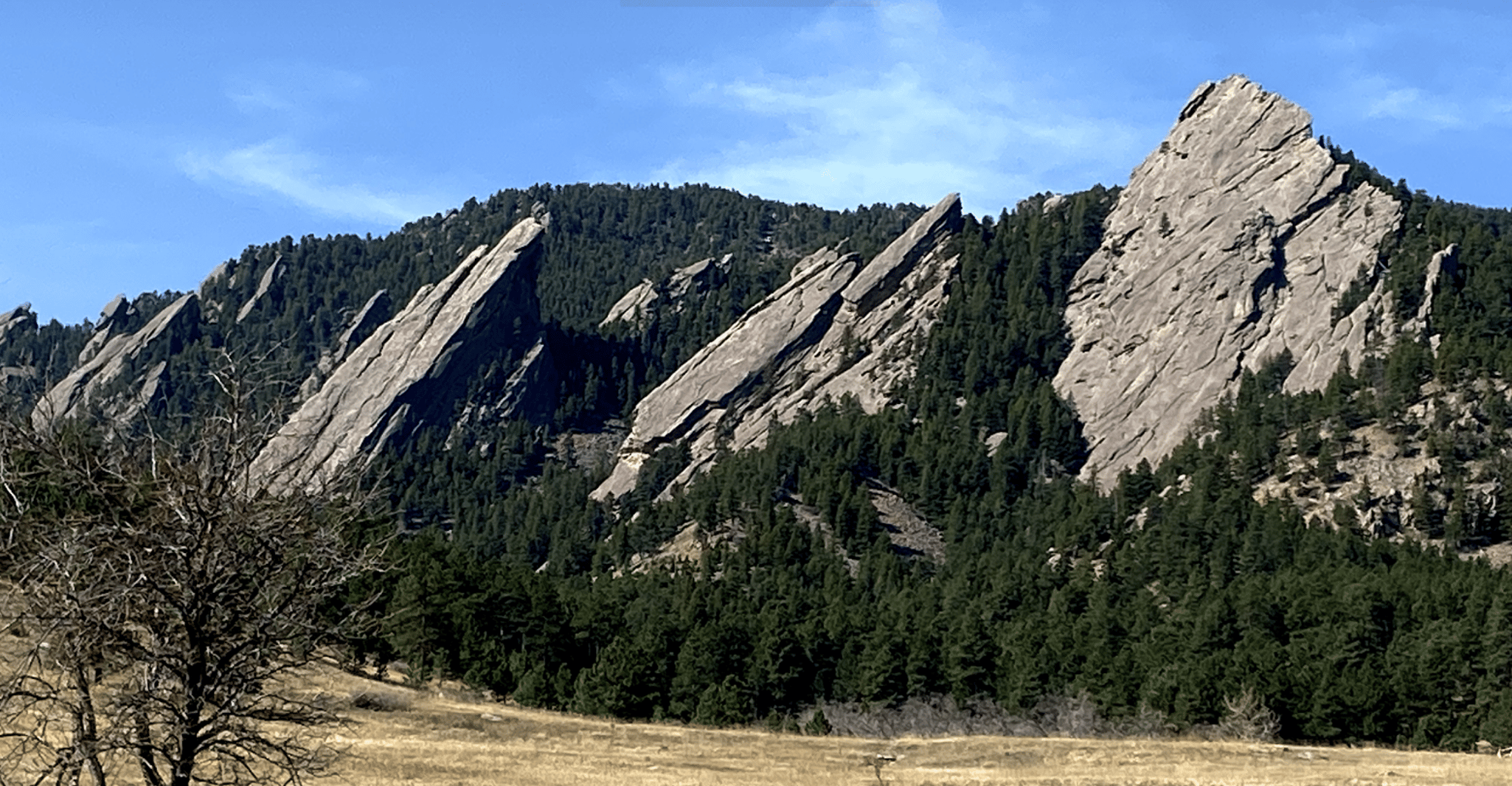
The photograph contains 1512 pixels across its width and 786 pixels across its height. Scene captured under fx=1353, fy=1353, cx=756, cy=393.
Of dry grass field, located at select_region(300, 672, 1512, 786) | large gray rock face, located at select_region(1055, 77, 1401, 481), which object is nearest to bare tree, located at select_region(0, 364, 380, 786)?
dry grass field, located at select_region(300, 672, 1512, 786)

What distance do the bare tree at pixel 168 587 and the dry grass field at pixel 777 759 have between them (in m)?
20.1

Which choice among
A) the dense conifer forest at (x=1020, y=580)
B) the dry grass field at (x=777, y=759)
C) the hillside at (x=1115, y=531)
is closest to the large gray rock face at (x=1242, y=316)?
the hillside at (x=1115, y=531)

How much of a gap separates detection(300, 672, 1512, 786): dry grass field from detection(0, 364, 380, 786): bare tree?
2013cm

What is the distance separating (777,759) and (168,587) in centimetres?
3568

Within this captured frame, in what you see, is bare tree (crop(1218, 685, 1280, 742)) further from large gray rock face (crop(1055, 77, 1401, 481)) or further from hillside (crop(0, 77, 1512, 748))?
large gray rock face (crop(1055, 77, 1401, 481))

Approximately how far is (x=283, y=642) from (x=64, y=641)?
235 cm

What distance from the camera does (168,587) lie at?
1557 centimetres

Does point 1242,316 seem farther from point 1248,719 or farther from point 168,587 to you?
point 168,587

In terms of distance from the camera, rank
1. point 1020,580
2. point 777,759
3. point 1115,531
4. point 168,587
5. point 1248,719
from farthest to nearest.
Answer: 1. point 1115,531
2. point 1020,580
3. point 1248,719
4. point 777,759
5. point 168,587

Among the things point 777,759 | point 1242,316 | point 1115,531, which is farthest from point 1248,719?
point 1242,316

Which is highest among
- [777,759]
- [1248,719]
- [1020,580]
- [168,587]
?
[1020,580]

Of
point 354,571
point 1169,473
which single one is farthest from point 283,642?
point 1169,473

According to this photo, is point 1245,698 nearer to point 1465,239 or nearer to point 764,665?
point 764,665

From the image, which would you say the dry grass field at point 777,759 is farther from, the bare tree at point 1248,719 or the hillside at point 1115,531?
the bare tree at point 1248,719
